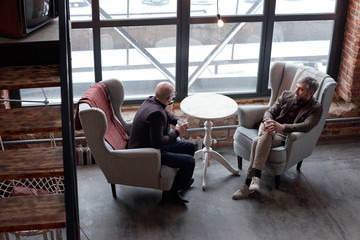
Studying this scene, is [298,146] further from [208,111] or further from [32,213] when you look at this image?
[32,213]

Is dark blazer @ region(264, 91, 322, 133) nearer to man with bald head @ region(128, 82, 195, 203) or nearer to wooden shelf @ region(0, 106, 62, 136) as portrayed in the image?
man with bald head @ region(128, 82, 195, 203)

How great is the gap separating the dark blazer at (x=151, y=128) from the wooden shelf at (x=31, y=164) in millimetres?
1450

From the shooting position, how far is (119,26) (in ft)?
17.4

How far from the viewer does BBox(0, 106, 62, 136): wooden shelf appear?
2699mm

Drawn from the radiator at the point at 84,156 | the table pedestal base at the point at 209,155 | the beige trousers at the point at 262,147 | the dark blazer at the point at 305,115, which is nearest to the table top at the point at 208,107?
the table pedestal base at the point at 209,155

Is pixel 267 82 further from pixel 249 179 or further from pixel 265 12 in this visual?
pixel 249 179

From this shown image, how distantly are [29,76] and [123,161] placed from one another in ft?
5.40

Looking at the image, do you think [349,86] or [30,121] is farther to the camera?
[349,86]

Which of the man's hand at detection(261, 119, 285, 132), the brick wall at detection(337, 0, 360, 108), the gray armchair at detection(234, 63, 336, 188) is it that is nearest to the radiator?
the gray armchair at detection(234, 63, 336, 188)

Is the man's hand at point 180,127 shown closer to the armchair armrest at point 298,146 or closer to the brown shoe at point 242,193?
the brown shoe at point 242,193

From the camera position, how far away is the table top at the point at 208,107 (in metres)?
4.75

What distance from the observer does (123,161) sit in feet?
14.5

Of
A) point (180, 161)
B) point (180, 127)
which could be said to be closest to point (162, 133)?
point (180, 127)

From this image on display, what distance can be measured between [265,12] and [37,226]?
3.74 metres
